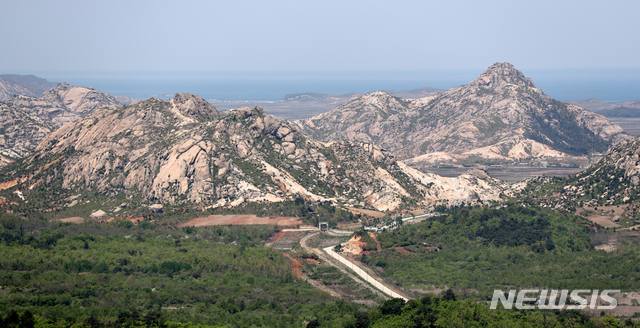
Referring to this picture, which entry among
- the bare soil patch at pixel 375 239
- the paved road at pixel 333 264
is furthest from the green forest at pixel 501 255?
the paved road at pixel 333 264

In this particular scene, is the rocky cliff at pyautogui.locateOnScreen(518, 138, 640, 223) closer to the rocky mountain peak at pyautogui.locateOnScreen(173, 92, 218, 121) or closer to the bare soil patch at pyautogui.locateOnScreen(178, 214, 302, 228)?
the bare soil patch at pyautogui.locateOnScreen(178, 214, 302, 228)

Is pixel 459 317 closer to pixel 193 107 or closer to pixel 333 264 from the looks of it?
pixel 333 264

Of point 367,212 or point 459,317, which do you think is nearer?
point 459,317

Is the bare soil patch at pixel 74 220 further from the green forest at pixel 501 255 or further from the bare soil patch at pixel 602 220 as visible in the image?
the bare soil patch at pixel 602 220

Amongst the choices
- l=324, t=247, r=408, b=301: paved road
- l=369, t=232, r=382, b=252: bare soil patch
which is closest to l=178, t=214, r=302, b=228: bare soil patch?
l=324, t=247, r=408, b=301: paved road

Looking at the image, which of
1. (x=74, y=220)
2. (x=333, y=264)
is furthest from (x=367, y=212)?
(x=74, y=220)

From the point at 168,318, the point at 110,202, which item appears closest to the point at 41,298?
the point at 168,318
